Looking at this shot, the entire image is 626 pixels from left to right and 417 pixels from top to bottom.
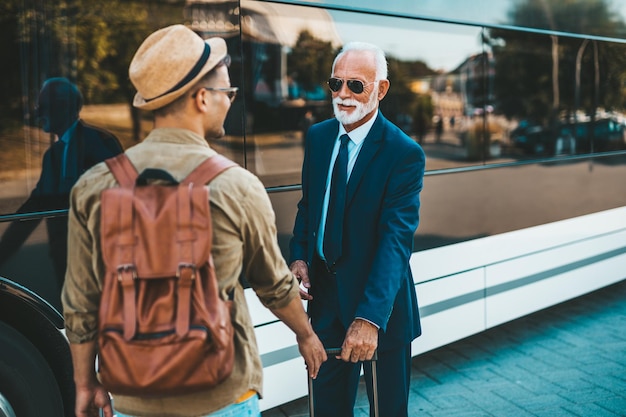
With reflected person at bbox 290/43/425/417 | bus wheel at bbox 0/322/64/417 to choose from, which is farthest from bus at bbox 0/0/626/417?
reflected person at bbox 290/43/425/417

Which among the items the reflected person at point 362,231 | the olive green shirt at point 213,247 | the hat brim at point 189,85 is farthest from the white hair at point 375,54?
the olive green shirt at point 213,247

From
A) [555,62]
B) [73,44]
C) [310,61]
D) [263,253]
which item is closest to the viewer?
[263,253]

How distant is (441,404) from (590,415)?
0.90 meters

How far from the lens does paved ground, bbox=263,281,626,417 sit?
4.50m

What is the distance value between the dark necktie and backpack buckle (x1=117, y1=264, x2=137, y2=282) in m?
1.27

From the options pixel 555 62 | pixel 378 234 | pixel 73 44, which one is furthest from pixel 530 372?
pixel 73 44

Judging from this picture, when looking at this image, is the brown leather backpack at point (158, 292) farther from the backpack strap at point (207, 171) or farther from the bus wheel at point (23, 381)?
the bus wheel at point (23, 381)

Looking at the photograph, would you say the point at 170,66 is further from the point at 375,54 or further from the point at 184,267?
the point at 375,54

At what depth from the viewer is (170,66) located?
66.8 inches

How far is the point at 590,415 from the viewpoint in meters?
4.37

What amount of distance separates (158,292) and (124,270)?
9cm

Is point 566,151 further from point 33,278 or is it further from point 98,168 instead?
point 98,168

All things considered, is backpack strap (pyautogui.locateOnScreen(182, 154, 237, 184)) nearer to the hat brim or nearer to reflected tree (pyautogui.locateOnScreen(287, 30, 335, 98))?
the hat brim

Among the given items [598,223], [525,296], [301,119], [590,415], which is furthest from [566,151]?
[301,119]
